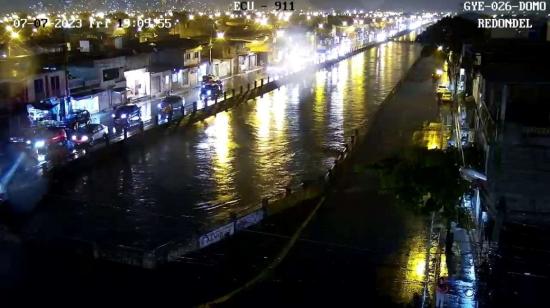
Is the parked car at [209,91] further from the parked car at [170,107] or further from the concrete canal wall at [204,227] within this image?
the concrete canal wall at [204,227]

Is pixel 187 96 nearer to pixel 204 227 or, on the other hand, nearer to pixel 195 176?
pixel 195 176

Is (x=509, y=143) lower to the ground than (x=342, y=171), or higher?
higher

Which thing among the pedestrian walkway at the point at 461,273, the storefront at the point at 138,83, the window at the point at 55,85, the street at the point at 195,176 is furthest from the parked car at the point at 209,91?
the pedestrian walkway at the point at 461,273

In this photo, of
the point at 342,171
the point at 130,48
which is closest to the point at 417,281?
the point at 342,171

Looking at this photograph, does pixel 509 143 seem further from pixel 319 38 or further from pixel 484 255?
pixel 319 38

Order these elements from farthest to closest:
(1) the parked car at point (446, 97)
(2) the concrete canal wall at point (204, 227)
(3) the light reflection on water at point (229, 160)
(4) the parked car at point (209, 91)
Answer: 1. (4) the parked car at point (209, 91)
2. (1) the parked car at point (446, 97)
3. (3) the light reflection on water at point (229, 160)
4. (2) the concrete canal wall at point (204, 227)

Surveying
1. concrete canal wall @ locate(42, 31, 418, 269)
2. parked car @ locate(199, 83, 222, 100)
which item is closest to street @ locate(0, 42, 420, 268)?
concrete canal wall @ locate(42, 31, 418, 269)
